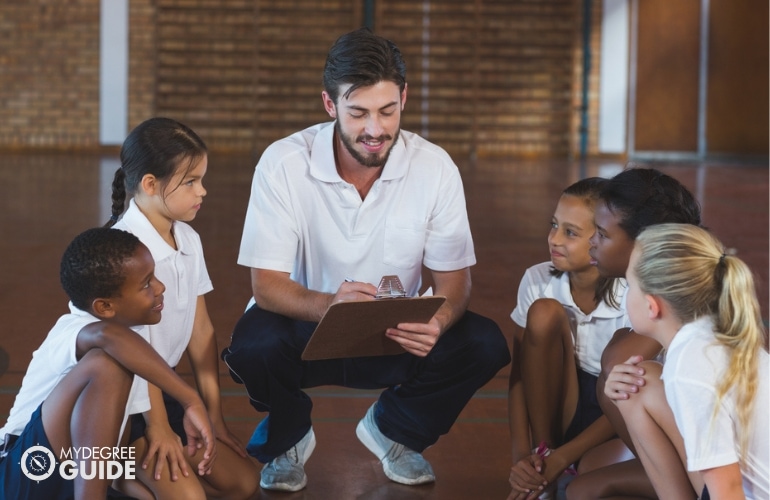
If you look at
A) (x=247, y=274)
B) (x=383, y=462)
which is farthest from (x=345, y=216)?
(x=247, y=274)

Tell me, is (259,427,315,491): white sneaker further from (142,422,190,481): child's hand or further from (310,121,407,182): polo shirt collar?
(310,121,407,182): polo shirt collar

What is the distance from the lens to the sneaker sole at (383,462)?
8.35 feet

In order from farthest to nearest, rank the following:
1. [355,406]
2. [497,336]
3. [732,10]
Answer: [732,10] < [355,406] < [497,336]

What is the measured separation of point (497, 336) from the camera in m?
2.60

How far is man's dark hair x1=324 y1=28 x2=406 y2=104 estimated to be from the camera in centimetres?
256

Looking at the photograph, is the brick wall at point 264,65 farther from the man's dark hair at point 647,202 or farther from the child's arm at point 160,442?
the child's arm at point 160,442

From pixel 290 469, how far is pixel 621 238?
922 mm

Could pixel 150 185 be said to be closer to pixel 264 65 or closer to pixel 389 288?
pixel 389 288

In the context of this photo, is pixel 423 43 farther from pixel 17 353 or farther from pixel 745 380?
pixel 745 380

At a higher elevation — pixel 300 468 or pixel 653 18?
pixel 653 18

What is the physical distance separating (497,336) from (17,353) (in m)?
1.75

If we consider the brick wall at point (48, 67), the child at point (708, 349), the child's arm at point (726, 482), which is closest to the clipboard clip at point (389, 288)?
the child at point (708, 349)

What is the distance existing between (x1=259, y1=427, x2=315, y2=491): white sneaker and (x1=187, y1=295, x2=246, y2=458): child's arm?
102 millimetres

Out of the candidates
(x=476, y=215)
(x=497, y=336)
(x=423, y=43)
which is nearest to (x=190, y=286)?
(x=497, y=336)
